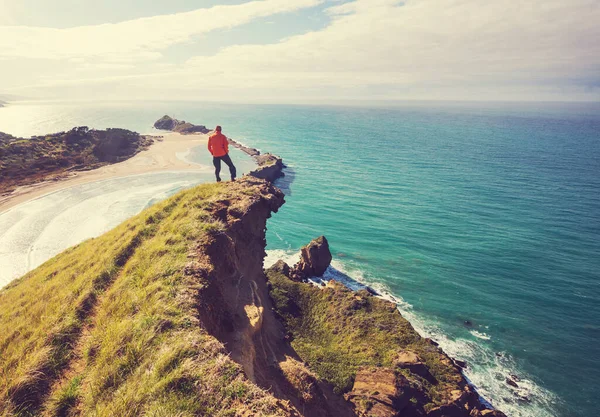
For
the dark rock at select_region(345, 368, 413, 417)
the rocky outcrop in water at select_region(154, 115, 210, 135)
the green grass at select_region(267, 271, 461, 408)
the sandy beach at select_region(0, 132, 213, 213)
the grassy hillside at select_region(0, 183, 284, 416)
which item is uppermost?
the rocky outcrop in water at select_region(154, 115, 210, 135)

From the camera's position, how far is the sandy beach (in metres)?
64.2

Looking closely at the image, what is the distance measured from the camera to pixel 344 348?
1102 inches

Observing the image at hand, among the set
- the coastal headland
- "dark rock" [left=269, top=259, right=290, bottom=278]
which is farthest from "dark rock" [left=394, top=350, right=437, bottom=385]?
the coastal headland

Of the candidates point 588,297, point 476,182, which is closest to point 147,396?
point 588,297

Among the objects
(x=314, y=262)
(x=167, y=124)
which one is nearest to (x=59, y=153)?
(x=314, y=262)

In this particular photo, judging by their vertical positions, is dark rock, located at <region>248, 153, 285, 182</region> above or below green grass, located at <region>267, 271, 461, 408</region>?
above

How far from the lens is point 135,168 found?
302 ft

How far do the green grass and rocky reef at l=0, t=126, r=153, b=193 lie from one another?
2914 inches

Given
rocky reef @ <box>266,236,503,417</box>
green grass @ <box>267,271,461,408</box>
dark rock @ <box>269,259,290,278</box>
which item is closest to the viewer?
rocky reef @ <box>266,236,503,417</box>

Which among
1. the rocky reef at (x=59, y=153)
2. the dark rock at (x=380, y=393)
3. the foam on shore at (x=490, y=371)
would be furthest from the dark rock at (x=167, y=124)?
the dark rock at (x=380, y=393)

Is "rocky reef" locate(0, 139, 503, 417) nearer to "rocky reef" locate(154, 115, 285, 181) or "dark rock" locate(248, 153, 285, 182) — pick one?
"dark rock" locate(248, 153, 285, 182)

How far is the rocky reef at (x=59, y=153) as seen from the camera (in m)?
75.0

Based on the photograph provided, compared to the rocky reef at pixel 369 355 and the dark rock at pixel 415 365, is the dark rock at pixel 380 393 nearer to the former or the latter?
the rocky reef at pixel 369 355

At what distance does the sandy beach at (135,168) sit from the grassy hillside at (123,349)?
62.9m
